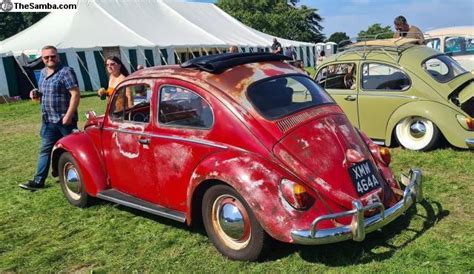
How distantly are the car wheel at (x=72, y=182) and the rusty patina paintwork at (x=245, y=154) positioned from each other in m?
0.75

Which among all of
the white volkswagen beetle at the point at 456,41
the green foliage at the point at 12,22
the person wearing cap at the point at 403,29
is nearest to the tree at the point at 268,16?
the green foliage at the point at 12,22

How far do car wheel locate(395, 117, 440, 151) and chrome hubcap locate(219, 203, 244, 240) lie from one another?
434 cm

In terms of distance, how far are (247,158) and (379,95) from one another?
4.32m

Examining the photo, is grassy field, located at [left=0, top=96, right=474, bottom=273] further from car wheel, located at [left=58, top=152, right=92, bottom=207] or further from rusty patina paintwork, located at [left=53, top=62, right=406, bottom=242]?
rusty patina paintwork, located at [left=53, top=62, right=406, bottom=242]

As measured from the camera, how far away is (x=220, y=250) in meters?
4.13

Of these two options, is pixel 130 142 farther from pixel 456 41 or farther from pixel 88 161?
pixel 456 41

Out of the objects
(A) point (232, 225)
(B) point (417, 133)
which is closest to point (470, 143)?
(B) point (417, 133)

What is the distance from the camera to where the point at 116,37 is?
72.1 feet

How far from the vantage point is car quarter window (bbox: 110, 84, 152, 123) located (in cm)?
486

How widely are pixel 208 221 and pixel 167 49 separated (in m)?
20.6

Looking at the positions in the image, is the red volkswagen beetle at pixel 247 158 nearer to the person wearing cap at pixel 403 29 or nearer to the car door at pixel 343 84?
the car door at pixel 343 84

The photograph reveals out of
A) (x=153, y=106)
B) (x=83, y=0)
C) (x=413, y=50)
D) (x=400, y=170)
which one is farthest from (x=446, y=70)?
(x=83, y=0)

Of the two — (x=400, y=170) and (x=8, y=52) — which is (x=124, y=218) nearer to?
(x=400, y=170)

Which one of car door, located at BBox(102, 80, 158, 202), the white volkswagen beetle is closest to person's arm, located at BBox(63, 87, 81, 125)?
car door, located at BBox(102, 80, 158, 202)
